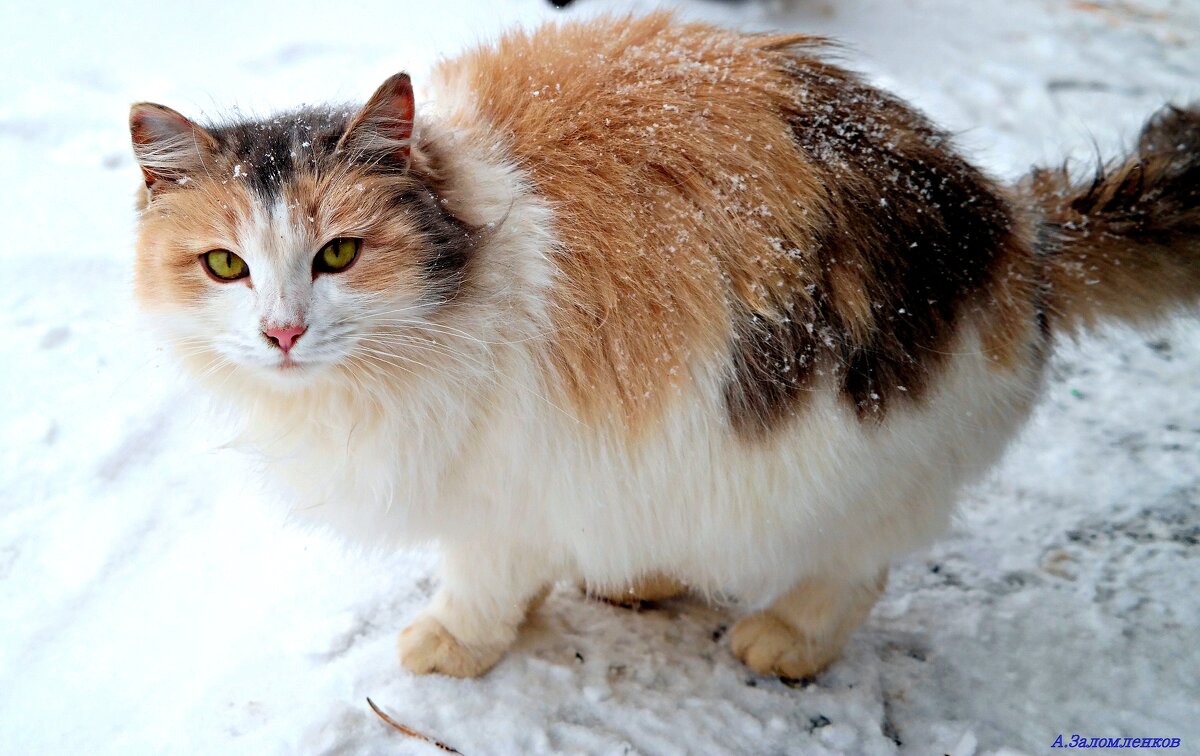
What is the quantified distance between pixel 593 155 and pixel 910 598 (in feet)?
5.08

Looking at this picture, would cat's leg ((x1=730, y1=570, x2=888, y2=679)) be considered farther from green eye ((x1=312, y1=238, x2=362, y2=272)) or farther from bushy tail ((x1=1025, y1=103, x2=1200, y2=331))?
green eye ((x1=312, y1=238, x2=362, y2=272))

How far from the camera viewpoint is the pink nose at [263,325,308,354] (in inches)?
53.1

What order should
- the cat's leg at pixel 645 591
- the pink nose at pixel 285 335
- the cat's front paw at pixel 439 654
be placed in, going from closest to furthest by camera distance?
the pink nose at pixel 285 335
the cat's front paw at pixel 439 654
the cat's leg at pixel 645 591

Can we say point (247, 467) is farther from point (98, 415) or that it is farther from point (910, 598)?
point (910, 598)

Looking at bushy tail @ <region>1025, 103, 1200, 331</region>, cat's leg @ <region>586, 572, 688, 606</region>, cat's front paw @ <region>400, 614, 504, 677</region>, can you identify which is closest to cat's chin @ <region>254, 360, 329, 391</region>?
cat's front paw @ <region>400, 614, 504, 677</region>

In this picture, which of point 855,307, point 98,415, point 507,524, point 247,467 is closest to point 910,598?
point 855,307

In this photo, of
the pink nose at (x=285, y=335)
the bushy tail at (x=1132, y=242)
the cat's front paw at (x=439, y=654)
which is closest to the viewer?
the pink nose at (x=285, y=335)

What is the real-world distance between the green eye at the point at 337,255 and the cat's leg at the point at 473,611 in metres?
0.71

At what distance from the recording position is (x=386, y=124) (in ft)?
4.79

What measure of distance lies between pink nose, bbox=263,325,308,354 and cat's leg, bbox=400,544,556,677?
677 millimetres

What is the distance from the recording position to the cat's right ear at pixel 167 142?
56.8 inches

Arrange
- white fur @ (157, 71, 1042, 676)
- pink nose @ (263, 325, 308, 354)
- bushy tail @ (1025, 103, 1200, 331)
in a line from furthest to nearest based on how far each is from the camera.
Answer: bushy tail @ (1025, 103, 1200, 331)
white fur @ (157, 71, 1042, 676)
pink nose @ (263, 325, 308, 354)

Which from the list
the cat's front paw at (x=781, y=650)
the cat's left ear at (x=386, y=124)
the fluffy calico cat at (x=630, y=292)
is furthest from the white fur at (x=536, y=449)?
the cat's front paw at (x=781, y=650)

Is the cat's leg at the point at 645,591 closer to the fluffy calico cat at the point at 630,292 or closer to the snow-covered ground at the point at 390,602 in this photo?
the snow-covered ground at the point at 390,602
